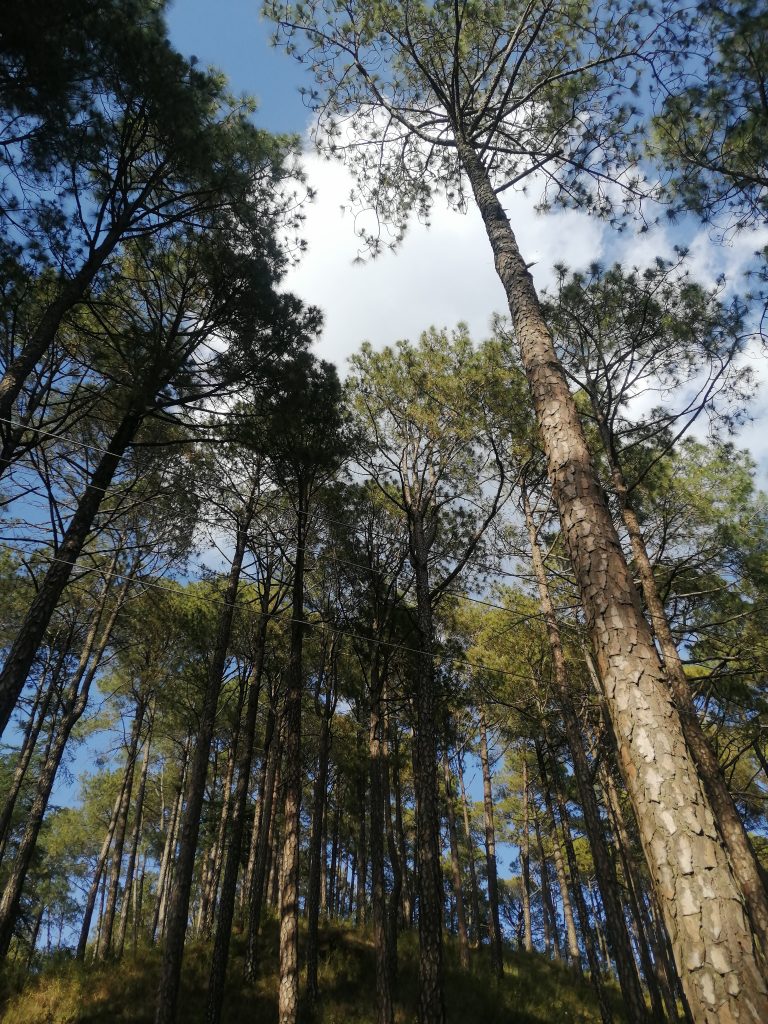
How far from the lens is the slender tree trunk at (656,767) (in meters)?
1.70

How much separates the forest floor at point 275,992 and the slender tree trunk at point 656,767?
384 inches

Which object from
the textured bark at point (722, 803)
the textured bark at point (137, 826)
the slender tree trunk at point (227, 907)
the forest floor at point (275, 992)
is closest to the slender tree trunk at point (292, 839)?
the slender tree trunk at point (227, 907)

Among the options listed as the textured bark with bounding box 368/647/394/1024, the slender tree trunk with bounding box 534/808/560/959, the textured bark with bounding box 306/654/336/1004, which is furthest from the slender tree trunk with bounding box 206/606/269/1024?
the slender tree trunk with bounding box 534/808/560/959

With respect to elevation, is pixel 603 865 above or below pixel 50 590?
below

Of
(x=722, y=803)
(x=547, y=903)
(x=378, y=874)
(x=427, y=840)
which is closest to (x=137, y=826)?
(x=378, y=874)

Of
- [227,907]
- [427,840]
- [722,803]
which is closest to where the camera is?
[722,803]

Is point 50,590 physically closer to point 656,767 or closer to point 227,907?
point 656,767

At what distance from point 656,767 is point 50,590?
5.73 metres

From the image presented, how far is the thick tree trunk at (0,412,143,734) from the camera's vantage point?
5078 millimetres

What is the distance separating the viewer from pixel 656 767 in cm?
215

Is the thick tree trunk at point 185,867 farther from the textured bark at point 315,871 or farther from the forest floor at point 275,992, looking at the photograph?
the textured bark at point 315,871

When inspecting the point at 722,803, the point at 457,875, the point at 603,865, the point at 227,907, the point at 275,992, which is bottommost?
the point at 275,992

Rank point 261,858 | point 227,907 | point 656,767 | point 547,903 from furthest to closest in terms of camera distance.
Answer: point 547,903, point 261,858, point 227,907, point 656,767

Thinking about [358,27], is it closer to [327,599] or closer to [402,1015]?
[327,599]
